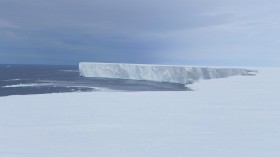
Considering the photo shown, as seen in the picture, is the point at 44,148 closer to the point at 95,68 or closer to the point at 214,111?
the point at 214,111

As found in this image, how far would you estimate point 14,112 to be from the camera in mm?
9117

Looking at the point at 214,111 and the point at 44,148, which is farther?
the point at 214,111

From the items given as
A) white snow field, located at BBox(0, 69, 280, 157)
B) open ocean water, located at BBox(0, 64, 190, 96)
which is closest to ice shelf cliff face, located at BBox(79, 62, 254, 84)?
open ocean water, located at BBox(0, 64, 190, 96)

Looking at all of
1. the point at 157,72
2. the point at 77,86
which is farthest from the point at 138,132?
the point at 157,72

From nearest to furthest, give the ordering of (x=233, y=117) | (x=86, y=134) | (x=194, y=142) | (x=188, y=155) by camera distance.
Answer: (x=188, y=155) → (x=194, y=142) → (x=86, y=134) → (x=233, y=117)

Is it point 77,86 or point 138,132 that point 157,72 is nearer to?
point 77,86

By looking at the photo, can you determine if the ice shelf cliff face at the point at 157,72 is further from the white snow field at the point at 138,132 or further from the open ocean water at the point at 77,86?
the white snow field at the point at 138,132

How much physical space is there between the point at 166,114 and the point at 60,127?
301 cm

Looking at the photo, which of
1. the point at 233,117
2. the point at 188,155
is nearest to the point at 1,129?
the point at 188,155

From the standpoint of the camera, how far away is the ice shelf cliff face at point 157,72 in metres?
35.8

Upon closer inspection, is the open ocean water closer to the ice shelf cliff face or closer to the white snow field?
the ice shelf cliff face

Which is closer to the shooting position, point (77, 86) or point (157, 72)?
point (77, 86)

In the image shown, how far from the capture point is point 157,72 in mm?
42469

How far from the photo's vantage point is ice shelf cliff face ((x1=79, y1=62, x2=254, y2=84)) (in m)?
35.8
